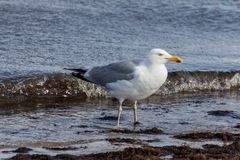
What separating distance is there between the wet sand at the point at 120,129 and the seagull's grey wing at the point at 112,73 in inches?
19.8

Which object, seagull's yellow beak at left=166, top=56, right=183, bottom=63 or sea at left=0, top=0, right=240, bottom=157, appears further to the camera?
sea at left=0, top=0, right=240, bottom=157

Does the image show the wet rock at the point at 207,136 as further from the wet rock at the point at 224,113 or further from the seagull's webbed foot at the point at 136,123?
the wet rock at the point at 224,113

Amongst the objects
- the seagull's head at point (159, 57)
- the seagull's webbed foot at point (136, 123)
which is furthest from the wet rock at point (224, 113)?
the seagull's head at point (159, 57)

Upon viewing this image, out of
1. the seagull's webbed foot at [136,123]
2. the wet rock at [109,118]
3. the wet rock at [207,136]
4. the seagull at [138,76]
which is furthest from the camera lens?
the wet rock at [109,118]

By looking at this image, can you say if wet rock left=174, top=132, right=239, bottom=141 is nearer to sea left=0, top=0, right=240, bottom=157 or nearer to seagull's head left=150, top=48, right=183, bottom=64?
sea left=0, top=0, right=240, bottom=157

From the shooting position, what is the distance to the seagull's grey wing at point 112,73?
28.7 feet

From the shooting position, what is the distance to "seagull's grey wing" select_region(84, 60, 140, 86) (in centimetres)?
876

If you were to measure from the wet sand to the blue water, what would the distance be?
1.43m

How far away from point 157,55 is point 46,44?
4.58 m

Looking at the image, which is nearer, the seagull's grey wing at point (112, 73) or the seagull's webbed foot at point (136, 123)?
the seagull's grey wing at point (112, 73)

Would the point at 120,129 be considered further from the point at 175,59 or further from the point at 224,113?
the point at 224,113

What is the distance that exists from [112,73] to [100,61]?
313 centimetres

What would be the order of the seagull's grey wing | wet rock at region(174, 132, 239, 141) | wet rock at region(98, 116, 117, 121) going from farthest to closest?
wet rock at region(98, 116, 117, 121), the seagull's grey wing, wet rock at region(174, 132, 239, 141)

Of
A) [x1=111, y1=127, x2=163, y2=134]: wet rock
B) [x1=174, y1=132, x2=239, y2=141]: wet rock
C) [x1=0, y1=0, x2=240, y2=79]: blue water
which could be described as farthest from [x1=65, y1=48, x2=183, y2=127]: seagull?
[x1=0, y1=0, x2=240, y2=79]: blue water
